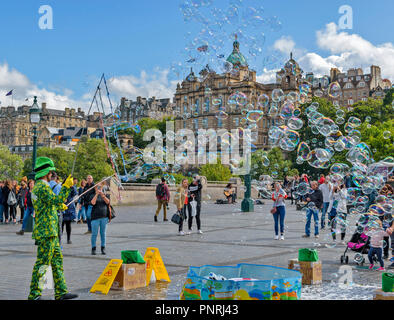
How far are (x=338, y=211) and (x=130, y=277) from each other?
23.8 ft

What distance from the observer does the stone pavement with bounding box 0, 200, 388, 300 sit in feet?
26.9

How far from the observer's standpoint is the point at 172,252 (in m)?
12.1

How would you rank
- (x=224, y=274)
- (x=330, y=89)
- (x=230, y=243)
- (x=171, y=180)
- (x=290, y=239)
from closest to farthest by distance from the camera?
1. (x=224, y=274)
2. (x=230, y=243)
3. (x=290, y=239)
4. (x=330, y=89)
5. (x=171, y=180)

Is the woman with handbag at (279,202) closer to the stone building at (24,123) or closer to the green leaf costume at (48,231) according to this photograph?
the green leaf costume at (48,231)

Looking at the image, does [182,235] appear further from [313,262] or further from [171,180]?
[171,180]

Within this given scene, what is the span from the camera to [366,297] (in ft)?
24.5

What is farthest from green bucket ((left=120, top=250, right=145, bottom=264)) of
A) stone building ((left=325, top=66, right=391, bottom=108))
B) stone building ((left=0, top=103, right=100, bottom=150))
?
stone building ((left=0, top=103, right=100, bottom=150))

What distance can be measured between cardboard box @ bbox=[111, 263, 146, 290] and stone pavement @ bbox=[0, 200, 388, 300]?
15 centimetres

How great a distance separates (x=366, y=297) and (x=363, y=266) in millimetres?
3107

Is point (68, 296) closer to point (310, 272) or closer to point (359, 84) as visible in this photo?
point (310, 272)

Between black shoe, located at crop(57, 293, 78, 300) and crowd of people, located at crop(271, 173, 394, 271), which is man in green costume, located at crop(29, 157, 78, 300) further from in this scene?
crowd of people, located at crop(271, 173, 394, 271)

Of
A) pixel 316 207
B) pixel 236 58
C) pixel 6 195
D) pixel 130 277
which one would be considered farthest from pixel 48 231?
pixel 6 195

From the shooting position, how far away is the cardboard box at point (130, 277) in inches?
315
